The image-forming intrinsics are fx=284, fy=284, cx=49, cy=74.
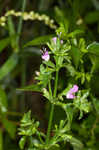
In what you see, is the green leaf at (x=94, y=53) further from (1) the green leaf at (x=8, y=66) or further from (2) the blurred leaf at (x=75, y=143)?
(1) the green leaf at (x=8, y=66)

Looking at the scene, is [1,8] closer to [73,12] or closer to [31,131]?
[73,12]

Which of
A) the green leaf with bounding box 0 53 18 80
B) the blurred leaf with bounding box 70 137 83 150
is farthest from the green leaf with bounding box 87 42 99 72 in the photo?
the green leaf with bounding box 0 53 18 80

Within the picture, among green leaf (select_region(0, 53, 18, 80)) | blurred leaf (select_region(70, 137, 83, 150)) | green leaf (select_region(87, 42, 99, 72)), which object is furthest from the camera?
green leaf (select_region(0, 53, 18, 80))

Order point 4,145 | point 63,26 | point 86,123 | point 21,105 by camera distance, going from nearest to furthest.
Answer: point 63,26 → point 86,123 → point 4,145 → point 21,105

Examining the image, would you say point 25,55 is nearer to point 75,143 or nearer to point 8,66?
point 8,66

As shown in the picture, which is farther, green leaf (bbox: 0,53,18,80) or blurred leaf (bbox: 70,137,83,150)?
green leaf (bbox: 0,53,18,80)

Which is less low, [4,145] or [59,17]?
[59,17]

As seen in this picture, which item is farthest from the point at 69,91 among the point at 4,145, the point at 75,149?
the point at 4,145

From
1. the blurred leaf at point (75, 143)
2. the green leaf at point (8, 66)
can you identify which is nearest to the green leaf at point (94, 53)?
the blurred leaf at point (75, 143)

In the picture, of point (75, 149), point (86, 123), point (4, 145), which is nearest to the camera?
point (75, 149)

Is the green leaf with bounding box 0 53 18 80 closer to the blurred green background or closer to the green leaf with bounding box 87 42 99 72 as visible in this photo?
the blurred green background

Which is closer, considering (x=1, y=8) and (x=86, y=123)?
(x=86, y=123)
